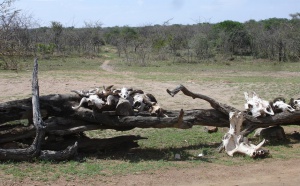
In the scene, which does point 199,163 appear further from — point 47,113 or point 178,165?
point 47,113

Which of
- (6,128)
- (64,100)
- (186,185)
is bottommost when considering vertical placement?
(186,185)

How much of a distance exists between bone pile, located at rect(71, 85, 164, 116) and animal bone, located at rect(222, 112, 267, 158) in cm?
136

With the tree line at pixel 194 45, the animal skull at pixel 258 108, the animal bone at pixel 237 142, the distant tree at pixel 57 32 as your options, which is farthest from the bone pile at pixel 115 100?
the distant tree at pixel 57 32

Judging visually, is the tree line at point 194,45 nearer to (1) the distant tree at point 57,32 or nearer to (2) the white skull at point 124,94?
(1) the distant tree at point 57,32

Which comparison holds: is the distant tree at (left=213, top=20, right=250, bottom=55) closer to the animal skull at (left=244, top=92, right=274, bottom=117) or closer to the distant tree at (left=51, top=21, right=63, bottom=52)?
the distant tree at (left=51, top=21, right=63, bottom=52)

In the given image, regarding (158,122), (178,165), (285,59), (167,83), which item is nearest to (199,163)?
(178,165)

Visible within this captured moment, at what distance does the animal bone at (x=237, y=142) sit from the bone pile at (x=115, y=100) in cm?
136

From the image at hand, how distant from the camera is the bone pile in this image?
732cm

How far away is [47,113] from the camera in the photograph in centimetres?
753

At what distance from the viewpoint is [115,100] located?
742 cm

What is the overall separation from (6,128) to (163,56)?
28360mm

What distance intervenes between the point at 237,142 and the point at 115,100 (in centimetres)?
238

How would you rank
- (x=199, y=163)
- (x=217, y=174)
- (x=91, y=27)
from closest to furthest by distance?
(x=217, y=174)
(x=199, y=163)
(x=91, y=27)

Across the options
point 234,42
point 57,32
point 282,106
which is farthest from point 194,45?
point 282,106
